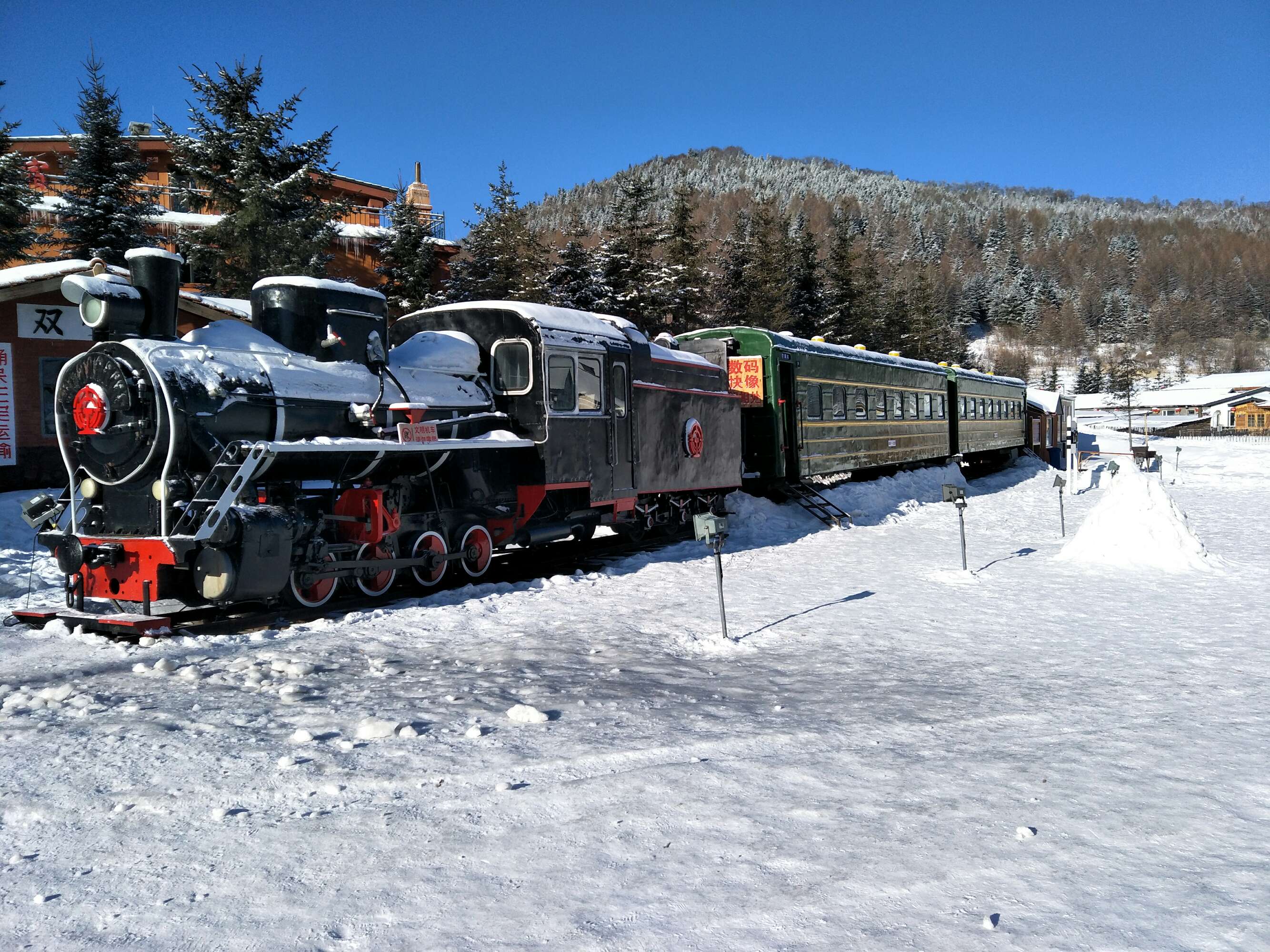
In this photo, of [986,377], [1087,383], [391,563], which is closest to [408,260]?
[986,377]

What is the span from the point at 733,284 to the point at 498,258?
500 inches

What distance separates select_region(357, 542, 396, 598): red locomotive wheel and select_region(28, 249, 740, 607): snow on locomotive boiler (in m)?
0.02

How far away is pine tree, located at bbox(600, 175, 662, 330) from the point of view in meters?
30.6

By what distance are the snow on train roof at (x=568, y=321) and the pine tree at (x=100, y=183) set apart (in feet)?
44.2

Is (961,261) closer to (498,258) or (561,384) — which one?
(498,258)

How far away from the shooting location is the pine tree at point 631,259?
30578mm

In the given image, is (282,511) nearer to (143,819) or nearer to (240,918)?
(143,819)

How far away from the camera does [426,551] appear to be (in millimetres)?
9148

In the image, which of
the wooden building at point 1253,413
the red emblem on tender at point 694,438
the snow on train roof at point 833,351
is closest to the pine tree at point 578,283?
the snow on train roof at point 833,351

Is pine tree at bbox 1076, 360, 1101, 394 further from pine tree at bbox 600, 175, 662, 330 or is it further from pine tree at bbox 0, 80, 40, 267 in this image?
pine tree at bbox 0, 80, 40, 267

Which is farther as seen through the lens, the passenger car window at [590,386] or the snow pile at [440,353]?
the passenger car window at [590,386]

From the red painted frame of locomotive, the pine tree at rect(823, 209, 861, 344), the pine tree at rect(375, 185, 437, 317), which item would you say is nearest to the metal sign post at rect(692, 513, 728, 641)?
the red painted frame of locomotive

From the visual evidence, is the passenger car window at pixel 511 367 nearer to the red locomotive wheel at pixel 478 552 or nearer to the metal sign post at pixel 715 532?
the red locomotive wheel at pixel 478 552

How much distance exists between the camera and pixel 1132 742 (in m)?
4.56
